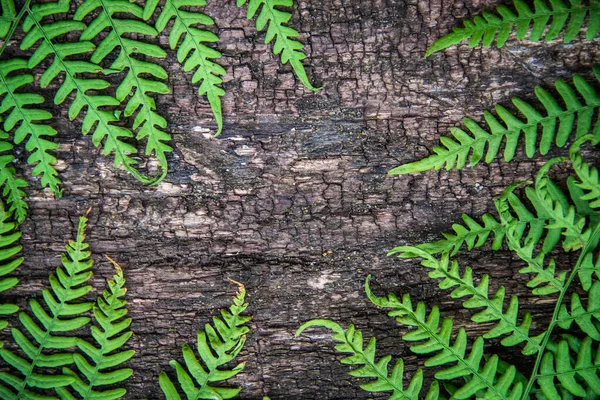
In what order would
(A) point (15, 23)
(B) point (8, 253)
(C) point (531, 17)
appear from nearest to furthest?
(C) point (531, 17) < (A) point (15, 23) < (B) point (8, 253)

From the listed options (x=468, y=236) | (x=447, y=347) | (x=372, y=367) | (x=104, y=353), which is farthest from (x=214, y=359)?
(x=468, y=236)

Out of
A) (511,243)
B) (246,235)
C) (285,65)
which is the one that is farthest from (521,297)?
(285,65)

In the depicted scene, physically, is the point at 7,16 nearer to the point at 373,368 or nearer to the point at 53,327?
the point at 53,327

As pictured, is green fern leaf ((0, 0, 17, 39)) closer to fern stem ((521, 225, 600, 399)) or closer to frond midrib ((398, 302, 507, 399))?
frond midrib ((398, 302, 507, 399))

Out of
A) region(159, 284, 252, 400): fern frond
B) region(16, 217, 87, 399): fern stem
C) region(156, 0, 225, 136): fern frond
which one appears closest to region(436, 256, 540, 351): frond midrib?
region(159, 284, 252, 400): fern frond

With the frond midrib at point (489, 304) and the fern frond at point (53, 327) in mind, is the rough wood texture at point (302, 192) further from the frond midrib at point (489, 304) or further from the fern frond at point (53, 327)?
the frond midrib at point (489, 304)

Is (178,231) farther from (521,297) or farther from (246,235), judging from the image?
(521,297)

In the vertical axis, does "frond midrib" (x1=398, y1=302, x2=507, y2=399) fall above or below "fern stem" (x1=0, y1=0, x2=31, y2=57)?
below
